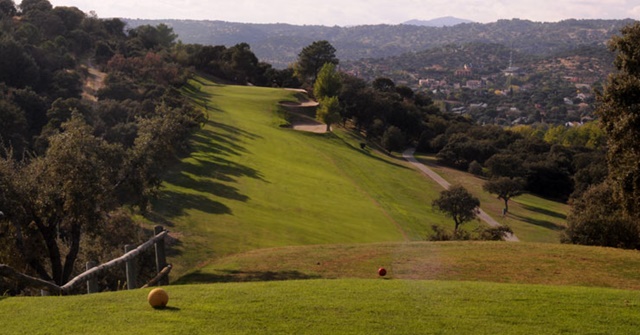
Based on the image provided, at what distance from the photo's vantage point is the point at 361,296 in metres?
12.3

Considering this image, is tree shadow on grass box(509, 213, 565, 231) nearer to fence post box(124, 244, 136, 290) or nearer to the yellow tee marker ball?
fence post box(124, 244, 136, 290)

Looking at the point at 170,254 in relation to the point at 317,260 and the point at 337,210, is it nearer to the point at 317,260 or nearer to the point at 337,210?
the point at 317,260

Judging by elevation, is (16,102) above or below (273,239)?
above

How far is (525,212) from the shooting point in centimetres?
5947

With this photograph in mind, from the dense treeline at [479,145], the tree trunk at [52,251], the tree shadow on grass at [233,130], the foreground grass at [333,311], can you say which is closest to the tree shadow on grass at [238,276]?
the tree trunk at [52,251]

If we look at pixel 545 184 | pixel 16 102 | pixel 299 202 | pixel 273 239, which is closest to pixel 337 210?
pixel 299 202

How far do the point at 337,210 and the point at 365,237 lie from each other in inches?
258

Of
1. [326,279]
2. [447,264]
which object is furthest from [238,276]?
[447,264]

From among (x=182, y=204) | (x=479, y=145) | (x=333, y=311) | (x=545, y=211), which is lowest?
(x=545, y=211)

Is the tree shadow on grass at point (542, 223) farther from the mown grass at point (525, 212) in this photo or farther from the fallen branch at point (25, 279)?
the fallen branch at point (25, 279)

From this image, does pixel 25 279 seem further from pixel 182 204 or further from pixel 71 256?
pixel 182 204

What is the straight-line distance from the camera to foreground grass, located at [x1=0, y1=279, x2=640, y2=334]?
1005 cm

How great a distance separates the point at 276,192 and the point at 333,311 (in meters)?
32.6

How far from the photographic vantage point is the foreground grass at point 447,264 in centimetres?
1673
